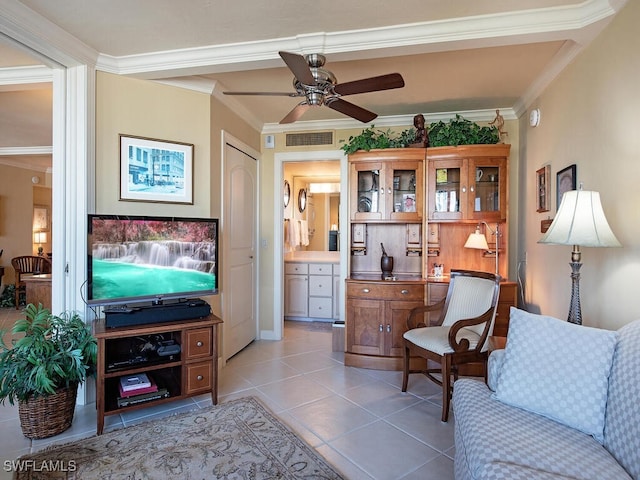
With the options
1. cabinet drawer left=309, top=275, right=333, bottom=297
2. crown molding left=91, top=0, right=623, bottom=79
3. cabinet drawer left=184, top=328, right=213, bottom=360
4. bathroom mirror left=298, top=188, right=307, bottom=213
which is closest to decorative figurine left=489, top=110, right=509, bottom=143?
crown molding left=91, top=0, right=623, bottom=79

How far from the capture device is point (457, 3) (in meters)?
1.90

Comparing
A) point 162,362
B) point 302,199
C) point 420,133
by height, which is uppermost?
point 420,133

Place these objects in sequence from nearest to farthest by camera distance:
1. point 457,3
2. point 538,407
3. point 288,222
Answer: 1. point 538,407
2. point 457,3
3. point 288,222

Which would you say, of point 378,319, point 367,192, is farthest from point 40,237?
point 378,319

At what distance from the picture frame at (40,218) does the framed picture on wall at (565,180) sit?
330 inches

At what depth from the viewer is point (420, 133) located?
11.3 ft

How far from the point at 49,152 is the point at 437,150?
5.56 m

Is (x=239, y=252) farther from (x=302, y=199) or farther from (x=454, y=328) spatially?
(x=302, y=199)

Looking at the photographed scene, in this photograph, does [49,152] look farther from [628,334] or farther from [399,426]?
[628,334]

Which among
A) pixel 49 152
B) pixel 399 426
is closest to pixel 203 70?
pixel 399 426

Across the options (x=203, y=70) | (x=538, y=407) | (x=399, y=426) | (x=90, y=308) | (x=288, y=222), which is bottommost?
(x=399, y=426)

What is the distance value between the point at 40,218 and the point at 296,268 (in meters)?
5.57

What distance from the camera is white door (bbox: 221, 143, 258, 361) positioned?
11.0 ft

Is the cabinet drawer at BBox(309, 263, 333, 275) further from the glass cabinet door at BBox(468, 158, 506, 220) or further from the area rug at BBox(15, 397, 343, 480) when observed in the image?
the area rug at BBox(15, 397, 343, 480)
